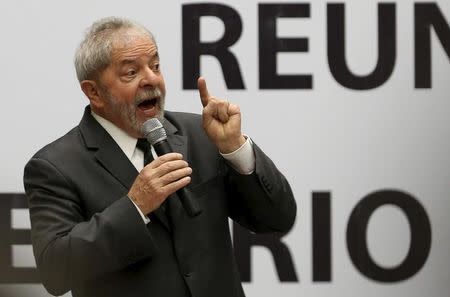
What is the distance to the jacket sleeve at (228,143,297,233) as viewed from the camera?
209cm

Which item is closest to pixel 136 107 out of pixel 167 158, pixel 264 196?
pixel 167 158

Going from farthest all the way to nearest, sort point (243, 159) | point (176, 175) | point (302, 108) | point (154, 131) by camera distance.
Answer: point (302, 108) < point (243, 159) < point (154, 131) < point (176, 175)

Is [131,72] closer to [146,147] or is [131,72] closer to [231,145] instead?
[146,147]

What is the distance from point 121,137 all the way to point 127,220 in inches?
10.8

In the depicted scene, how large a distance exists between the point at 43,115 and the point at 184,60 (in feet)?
1.69

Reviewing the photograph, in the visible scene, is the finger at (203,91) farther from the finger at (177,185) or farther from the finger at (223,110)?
the finger at (177,185)

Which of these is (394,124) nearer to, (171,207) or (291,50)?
(291,50)

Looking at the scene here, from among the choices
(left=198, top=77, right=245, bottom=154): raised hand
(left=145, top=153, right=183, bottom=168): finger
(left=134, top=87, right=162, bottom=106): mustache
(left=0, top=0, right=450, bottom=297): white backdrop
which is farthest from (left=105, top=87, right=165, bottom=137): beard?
(left=0, top=0, right=450, bottom=297): white backdrop

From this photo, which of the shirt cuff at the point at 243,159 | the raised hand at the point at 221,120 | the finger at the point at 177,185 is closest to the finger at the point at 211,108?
the raised hand at the point at 221,120

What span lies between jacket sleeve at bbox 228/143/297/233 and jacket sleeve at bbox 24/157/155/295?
0.84 feet

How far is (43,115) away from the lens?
3.21m

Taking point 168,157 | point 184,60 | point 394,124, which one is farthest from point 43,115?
point 168,157

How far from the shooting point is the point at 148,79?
6.85ft

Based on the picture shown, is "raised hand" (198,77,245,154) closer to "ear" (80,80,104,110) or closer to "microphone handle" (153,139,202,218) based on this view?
"microphone handle" (153,139,202,218)
